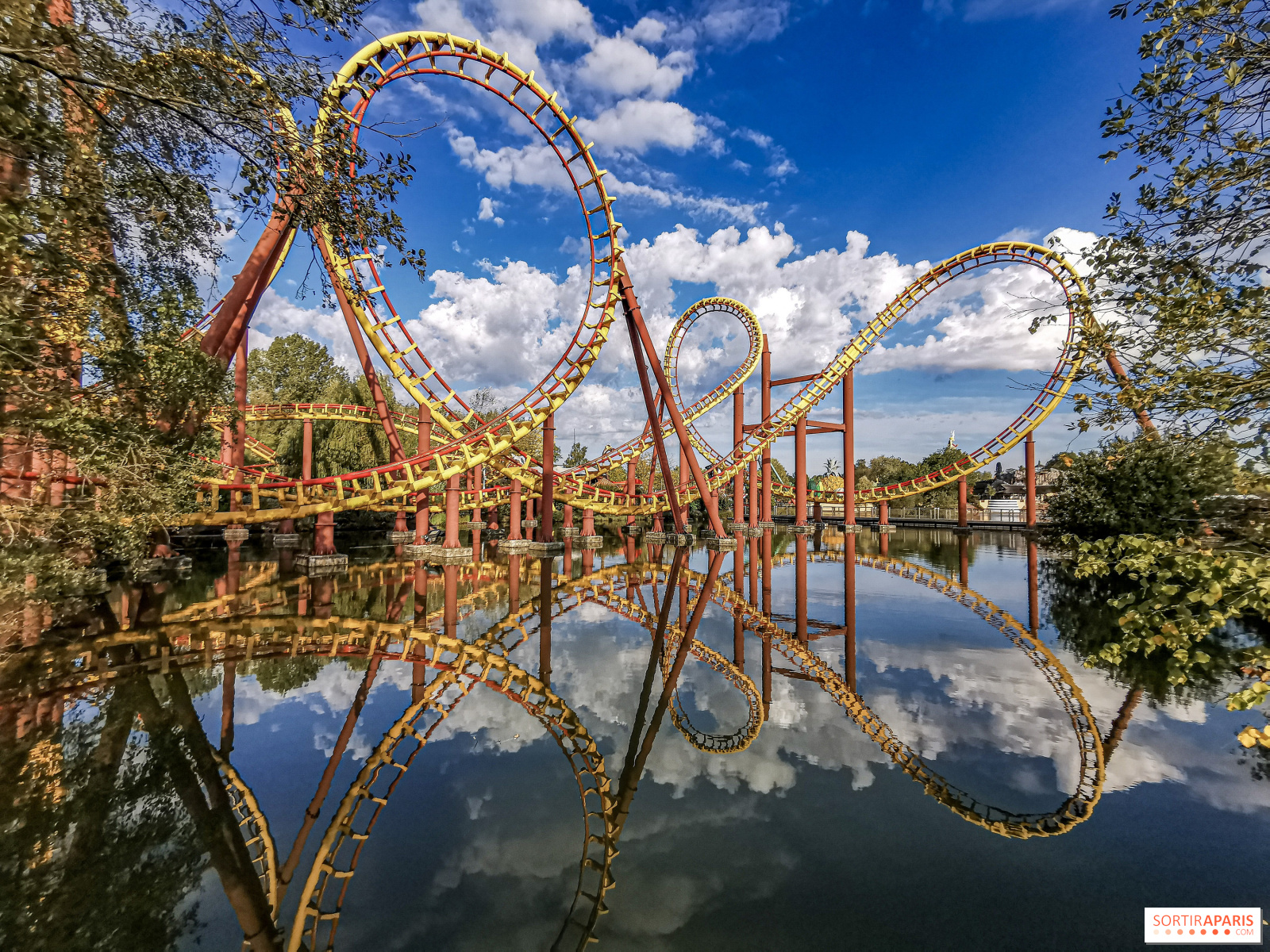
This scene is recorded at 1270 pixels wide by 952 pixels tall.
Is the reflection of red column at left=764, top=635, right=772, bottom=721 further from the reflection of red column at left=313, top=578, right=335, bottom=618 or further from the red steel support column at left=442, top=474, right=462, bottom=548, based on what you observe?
the red steel support column at left=442, top=474, right=462, bottom=548

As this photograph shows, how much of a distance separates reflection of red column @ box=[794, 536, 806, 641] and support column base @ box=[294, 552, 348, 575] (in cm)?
1233

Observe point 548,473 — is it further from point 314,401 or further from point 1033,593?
point 314,401

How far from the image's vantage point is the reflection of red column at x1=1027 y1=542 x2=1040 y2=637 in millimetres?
9922

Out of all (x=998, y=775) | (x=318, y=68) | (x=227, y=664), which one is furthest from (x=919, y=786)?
(x=227, y=664)

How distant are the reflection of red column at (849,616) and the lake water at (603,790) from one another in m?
0.14

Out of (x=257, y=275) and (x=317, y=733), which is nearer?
(x=317, y=733)

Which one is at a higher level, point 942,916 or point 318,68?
point 318,68

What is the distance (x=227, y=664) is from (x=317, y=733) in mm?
2933

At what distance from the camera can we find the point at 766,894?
3.10 metres

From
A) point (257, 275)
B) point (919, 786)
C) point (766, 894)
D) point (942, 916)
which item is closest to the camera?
point (942, 916)

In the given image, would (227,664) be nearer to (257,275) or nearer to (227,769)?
(227,769)

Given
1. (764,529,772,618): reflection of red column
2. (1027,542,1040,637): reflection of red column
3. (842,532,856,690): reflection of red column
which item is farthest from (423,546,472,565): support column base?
(1027,542,1040,637): reflection of red column

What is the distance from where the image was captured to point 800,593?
513 inches

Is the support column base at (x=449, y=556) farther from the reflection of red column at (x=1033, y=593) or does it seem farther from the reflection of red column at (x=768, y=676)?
the reflection of red column at (x=1033, y=593)
